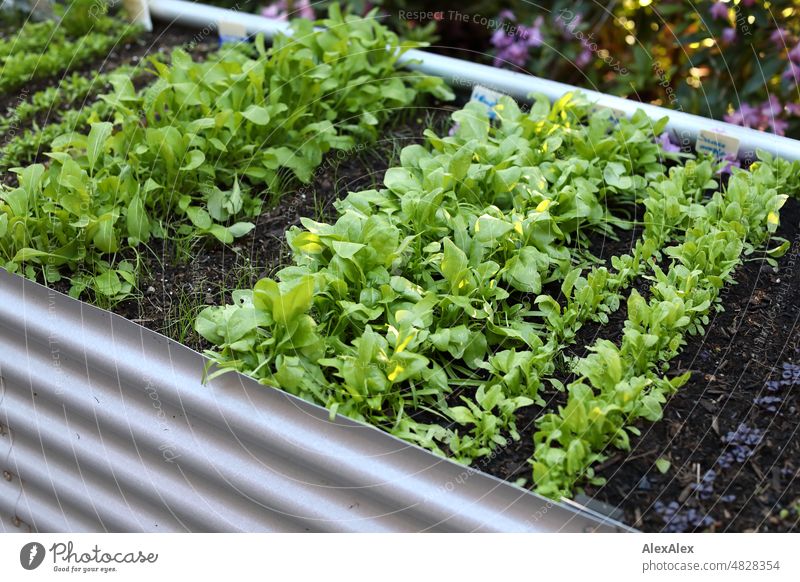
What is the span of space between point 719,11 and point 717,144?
68 centimetres

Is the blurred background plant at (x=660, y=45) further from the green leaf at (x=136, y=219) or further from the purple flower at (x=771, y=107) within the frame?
the green leaf at (x=136, y=219)

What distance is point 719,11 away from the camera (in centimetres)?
231

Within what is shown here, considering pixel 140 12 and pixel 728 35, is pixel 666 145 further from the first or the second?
pixel 140 12

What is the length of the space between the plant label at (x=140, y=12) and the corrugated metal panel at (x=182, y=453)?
1.40m

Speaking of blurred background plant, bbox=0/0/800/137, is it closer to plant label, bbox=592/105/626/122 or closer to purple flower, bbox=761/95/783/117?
purple flower, bbox=761/95/783/117

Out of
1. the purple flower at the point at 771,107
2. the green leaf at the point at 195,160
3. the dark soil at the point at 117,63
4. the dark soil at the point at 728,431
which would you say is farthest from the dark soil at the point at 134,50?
the dark soil at the point at 728,431

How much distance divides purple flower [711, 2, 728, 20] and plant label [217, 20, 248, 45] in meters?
1.32

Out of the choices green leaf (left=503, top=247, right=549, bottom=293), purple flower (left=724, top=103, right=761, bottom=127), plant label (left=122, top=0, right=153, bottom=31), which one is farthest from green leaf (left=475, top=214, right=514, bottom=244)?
plant label (left=122, top=0, right=153, bottom=31)

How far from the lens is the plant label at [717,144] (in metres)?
1.83

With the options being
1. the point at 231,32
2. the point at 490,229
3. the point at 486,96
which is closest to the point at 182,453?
the point at 490,229

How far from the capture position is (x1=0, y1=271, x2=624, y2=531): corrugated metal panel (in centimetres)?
114

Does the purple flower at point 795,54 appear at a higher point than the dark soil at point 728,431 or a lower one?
higher

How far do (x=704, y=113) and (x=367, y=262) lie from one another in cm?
150
